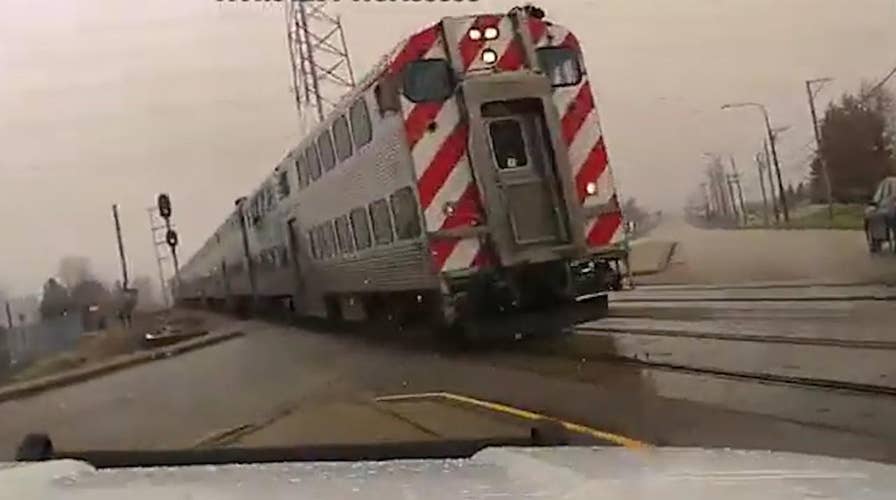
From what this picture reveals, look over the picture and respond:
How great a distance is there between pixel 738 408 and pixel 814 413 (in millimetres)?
178

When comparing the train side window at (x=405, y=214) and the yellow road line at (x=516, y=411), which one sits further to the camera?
the train side window at (x=405, y=214)

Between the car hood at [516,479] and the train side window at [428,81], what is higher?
the train side window at [428,81]

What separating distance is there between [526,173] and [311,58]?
1.87 feet

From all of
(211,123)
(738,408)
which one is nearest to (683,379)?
(738,408)

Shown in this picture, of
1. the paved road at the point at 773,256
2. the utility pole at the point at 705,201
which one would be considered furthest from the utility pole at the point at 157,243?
the utility pole at the point at 705,201

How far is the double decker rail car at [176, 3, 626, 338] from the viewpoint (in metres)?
2.63

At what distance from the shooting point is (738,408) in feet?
8.25

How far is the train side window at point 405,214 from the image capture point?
274cm

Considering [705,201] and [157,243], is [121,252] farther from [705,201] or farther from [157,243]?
[705,201]

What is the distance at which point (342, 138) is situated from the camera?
2.83 m

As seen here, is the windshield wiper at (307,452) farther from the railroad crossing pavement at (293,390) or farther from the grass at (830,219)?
the grass at (830,219)

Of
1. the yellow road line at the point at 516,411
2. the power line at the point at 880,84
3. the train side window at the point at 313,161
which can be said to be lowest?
the yellow road line at the point at 516,411

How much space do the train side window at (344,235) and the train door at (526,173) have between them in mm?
445

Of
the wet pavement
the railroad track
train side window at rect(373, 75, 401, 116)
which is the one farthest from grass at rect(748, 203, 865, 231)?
train side window at rect(373, 75, 401, 116)
